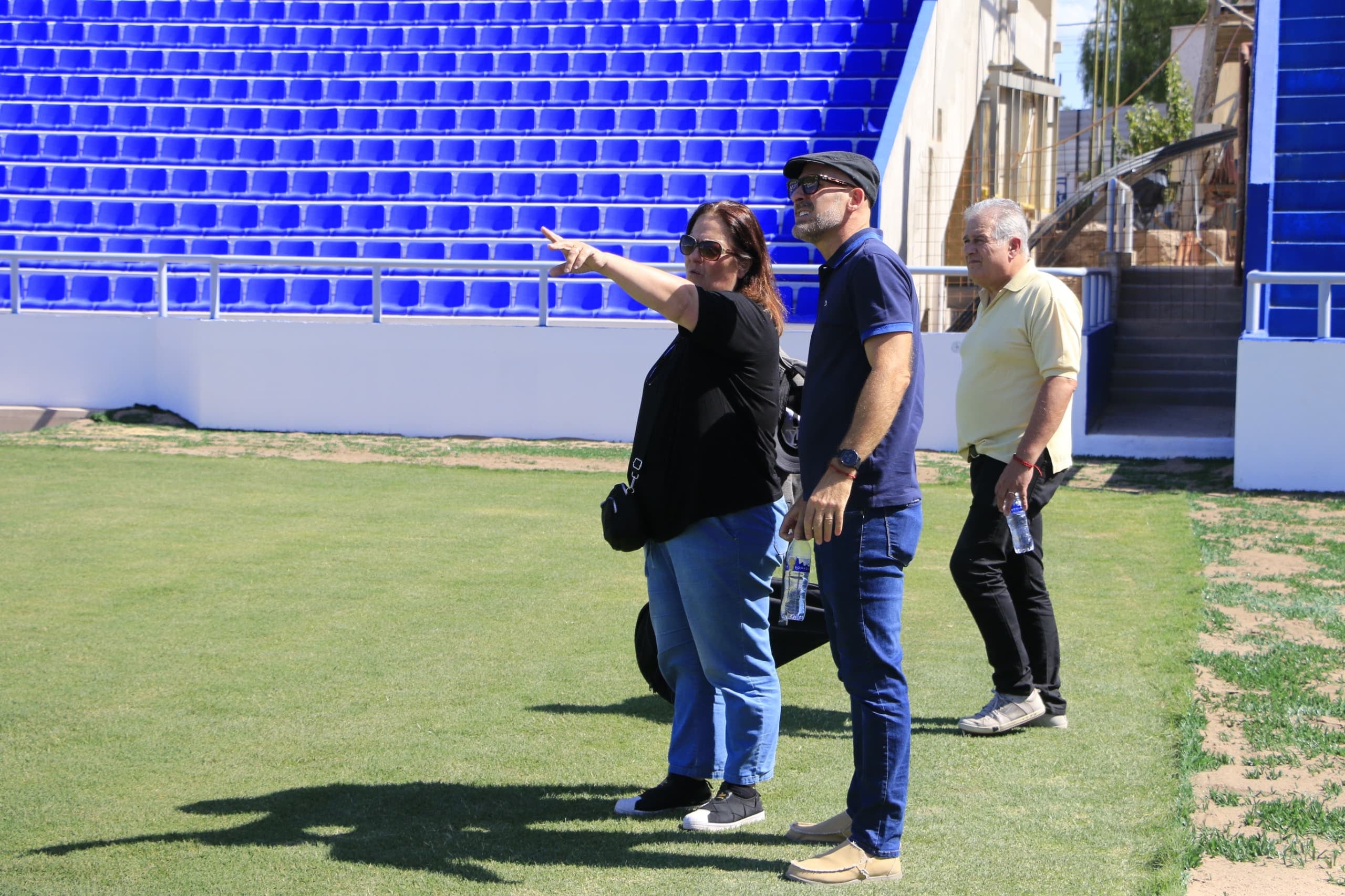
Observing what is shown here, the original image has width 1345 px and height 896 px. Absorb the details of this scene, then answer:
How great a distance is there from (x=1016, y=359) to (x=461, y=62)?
14.7 m

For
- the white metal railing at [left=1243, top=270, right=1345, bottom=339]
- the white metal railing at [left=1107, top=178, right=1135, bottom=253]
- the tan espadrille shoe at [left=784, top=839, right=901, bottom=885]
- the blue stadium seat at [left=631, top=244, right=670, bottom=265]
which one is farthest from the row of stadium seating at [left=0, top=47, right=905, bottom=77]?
the tan espadrille shoe at [left=784, top=839, right=901, bottom=885]

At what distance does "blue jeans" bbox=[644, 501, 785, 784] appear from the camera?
3873mm

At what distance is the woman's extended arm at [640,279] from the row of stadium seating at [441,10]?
15.3 m

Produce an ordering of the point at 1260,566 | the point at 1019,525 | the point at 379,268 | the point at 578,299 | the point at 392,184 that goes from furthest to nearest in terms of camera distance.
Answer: the point at 392,184 < the point at 578,299 < the point at 379,268 < the point at 1260,566 < the point at 1019,525

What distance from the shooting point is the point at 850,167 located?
358cm

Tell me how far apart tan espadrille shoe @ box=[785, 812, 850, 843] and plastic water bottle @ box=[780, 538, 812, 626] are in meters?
0.57

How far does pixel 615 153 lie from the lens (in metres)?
16.6

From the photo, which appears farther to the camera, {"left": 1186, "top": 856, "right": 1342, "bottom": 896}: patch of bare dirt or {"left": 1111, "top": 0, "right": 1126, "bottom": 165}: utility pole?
{"left": 1111, "top": 0, "right": 1126, "bottom": 165}: utility pole

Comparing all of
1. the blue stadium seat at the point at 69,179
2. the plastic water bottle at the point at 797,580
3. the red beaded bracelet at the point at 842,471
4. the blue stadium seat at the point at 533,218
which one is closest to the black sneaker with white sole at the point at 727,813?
the plastic water bottle at the point at 797,580

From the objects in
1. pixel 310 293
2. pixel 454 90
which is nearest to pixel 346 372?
pixel 310 293

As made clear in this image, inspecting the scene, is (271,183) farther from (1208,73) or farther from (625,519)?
(1208,73)

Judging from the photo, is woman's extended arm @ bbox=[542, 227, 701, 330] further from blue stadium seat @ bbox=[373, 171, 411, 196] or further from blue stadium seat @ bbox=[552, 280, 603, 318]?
blue stadium seat @ bbox=[373, 171, 411, 196]

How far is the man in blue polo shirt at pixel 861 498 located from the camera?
11.5ft

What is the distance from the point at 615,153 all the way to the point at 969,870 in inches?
541
